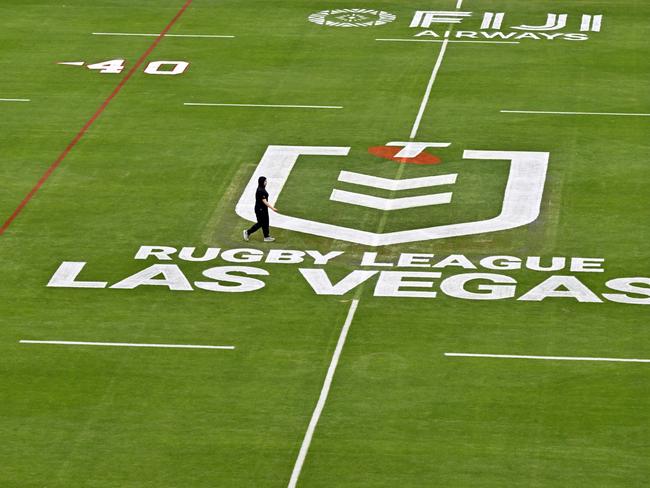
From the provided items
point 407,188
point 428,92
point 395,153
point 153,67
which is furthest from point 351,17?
point 407,188

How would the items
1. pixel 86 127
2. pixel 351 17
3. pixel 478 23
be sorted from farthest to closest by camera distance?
pixel 351 17, pixel 478 23, pixel 86 127

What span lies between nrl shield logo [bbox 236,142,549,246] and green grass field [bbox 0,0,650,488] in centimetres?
31

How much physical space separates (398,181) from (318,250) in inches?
215

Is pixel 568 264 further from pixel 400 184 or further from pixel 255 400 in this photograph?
pixel 255 400

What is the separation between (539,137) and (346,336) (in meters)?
14.9

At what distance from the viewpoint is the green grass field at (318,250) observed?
31562mm

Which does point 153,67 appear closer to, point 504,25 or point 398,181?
point 504,25

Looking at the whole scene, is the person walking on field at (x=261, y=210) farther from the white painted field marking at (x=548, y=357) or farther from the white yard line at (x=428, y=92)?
the white yard line at (x=428, y=92)

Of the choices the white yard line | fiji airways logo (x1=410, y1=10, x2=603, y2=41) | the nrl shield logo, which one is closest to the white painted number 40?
the white yard line

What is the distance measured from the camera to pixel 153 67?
57031 mm

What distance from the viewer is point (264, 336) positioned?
3653 cm

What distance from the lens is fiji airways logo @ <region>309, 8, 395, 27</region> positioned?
61.7 metres

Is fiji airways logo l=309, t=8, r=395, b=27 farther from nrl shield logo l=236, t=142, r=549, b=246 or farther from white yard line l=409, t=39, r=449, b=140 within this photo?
nrl shield logo l=236, t=142, r=549, b=246

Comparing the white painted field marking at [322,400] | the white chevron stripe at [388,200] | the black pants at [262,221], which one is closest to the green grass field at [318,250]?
the white painted field marking at [322,400]
